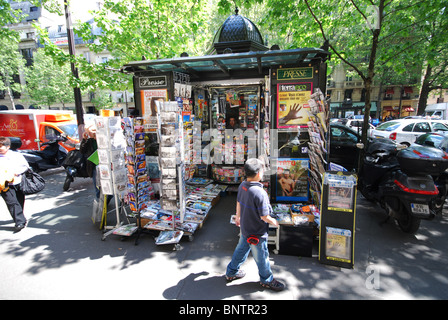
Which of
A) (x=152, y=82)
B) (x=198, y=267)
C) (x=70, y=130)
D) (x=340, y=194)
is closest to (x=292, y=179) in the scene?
(x=340, y=194)

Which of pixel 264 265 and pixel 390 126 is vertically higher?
pixel 390 126

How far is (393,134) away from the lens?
1096cm

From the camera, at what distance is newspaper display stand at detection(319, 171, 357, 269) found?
10.4 feet

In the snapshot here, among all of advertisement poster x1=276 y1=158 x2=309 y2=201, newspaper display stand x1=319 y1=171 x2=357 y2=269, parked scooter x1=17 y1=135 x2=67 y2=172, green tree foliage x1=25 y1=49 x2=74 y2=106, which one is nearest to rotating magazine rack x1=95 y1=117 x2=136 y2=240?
advertisement poster x1=276 y1=158 x2=309 y2=201

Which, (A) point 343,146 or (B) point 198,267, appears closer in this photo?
(B) point 198,267

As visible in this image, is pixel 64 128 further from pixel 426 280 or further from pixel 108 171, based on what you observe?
pixel 426 280

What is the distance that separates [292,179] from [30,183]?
527cm

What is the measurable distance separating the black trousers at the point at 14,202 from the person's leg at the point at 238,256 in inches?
171

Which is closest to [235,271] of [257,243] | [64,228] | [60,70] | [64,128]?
[257,243]

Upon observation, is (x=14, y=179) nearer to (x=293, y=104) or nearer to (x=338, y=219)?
(x=293, y=104)

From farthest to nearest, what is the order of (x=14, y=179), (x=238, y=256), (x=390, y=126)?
(x=390, y=126), (x=14, y=179), (x=238, y=256)

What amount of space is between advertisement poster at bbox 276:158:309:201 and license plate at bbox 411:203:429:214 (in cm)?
172

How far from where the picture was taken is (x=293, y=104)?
4688 mm

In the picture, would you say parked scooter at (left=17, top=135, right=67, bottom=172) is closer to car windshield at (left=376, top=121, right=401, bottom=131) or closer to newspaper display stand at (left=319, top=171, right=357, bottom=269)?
newspaper display stand at (left=319, top=171, right=357, bottom=269)
